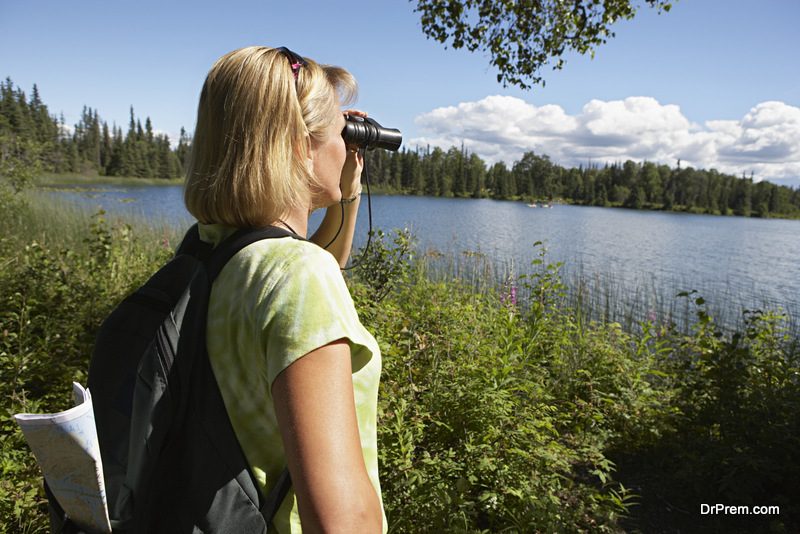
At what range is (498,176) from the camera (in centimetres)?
9688

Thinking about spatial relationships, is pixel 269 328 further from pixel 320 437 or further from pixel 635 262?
pixel 635 262

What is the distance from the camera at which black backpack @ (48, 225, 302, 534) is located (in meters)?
0.82

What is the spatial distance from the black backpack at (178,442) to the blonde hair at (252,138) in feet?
0.28

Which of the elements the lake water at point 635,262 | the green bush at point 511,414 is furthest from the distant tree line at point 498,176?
the green bush at point 511,414

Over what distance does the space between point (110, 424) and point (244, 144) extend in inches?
22.2

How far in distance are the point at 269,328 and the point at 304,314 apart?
0.19 ft

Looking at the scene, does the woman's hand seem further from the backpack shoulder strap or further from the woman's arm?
the woman's arm

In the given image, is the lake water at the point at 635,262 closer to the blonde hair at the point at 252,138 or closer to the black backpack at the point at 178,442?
the blonde hair at the point at 252,138

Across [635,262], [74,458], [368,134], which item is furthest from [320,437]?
[635,262]

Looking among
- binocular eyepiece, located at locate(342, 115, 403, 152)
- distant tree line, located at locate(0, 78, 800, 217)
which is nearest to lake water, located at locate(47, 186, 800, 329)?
binocular eyepiece, located at locate(342, 115, 403, 152)

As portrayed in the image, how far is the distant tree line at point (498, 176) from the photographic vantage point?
77.4 meters

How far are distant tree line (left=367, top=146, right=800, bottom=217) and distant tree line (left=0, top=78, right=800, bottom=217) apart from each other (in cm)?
16

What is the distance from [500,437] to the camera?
9.13 feet

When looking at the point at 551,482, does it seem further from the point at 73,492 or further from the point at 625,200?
the point at 625,200
